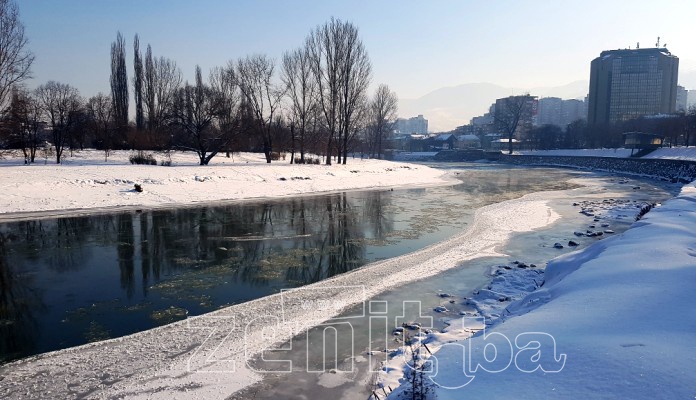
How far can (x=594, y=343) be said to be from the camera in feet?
14.4

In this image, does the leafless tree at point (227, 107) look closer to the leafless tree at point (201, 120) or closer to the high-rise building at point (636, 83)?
the leafless tree at point (201, 120)

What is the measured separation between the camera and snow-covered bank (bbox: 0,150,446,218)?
21172 mm

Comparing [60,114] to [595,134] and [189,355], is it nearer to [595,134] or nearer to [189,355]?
[189,355]

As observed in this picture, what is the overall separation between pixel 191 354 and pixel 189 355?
0.12 feet

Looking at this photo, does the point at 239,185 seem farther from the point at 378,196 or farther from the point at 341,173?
the point at 341,173

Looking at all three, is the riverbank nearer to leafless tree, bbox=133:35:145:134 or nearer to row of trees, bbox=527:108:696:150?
leafless tree, bbox=133:35:145:134

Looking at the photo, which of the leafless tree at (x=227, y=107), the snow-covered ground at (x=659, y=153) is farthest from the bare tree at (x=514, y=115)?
the leafless tree at (x=227, y=107)

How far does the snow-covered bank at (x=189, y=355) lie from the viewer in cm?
558

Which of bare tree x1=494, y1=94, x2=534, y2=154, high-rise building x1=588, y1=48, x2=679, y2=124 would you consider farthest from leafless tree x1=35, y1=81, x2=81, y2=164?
high-rise building x1=588, y1=48, x2=679, y2=124

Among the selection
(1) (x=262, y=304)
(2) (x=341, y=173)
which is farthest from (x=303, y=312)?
(2) (x=341, y=173)

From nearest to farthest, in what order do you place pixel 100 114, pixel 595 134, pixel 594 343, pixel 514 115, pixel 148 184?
pixel 594 343
pixel 148 184
pixel 100 114
pixel 595 134
pixel 514 115

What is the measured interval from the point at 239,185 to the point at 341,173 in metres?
12.2

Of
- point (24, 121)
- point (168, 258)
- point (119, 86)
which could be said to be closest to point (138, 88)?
point (119, 86)

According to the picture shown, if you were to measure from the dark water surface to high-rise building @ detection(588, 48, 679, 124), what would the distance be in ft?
416
